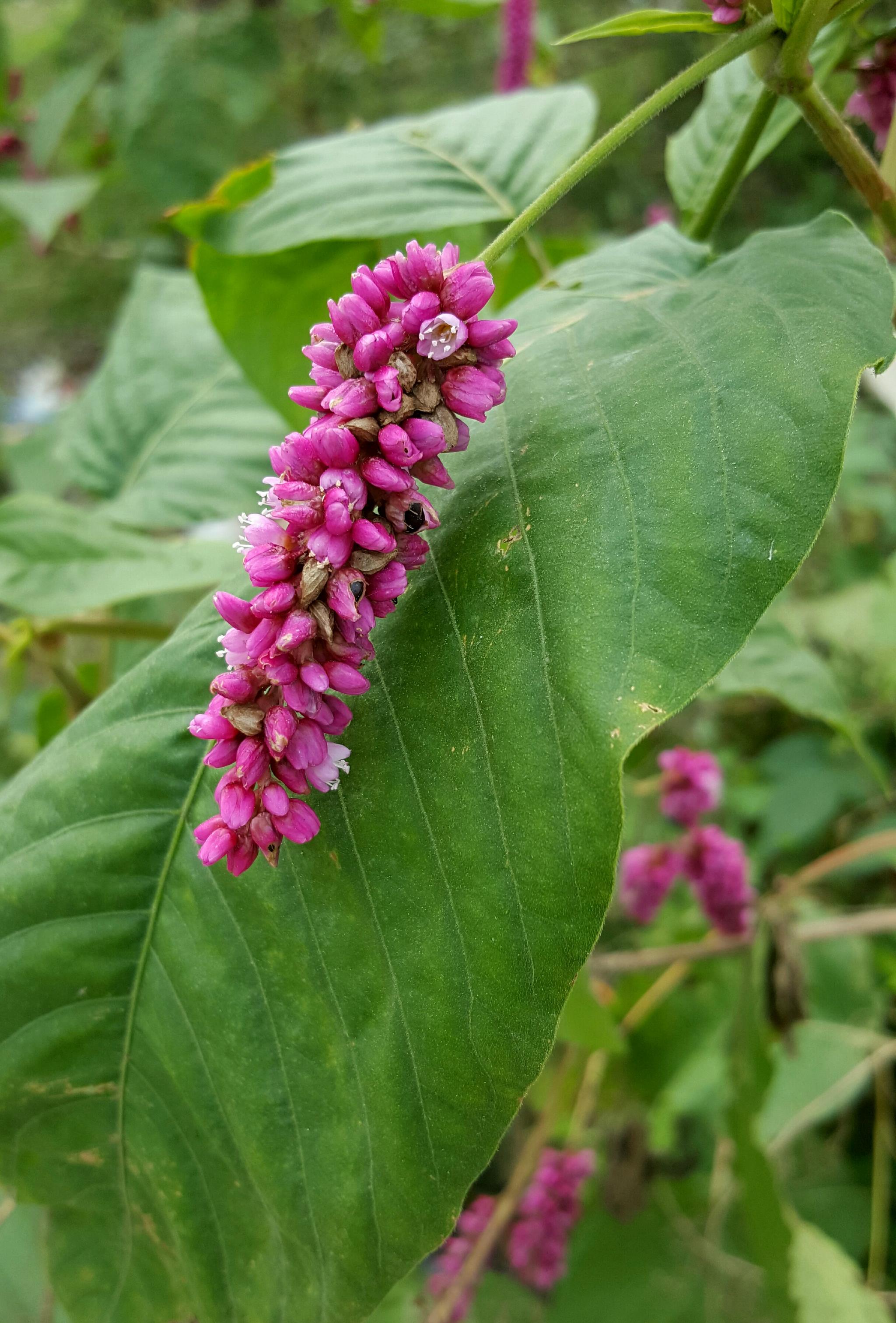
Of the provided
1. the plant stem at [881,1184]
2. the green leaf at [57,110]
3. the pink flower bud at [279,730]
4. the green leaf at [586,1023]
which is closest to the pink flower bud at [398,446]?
the pink flower bud at [279,730]

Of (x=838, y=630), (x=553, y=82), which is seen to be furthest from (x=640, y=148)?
(x=838, y=630)

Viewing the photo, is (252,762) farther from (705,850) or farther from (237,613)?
(705,850)

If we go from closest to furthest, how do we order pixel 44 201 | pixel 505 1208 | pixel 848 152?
pixel 848 152 < pixel 505 1208 < pixel 44 201

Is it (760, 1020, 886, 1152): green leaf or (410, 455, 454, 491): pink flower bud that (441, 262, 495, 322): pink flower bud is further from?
(760, 1020, 886, 1152): green leaf

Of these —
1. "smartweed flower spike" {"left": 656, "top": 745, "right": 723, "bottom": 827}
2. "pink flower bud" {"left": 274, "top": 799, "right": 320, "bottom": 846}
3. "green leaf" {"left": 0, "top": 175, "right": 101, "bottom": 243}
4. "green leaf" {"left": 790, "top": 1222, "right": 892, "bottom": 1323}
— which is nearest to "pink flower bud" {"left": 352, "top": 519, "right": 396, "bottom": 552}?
"pink flower bud" {"left": 274, "top": 799, "right": 320, "bottom": 846}

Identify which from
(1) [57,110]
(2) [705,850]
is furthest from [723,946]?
(1) [57,110]

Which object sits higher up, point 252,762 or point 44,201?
point 44,201
